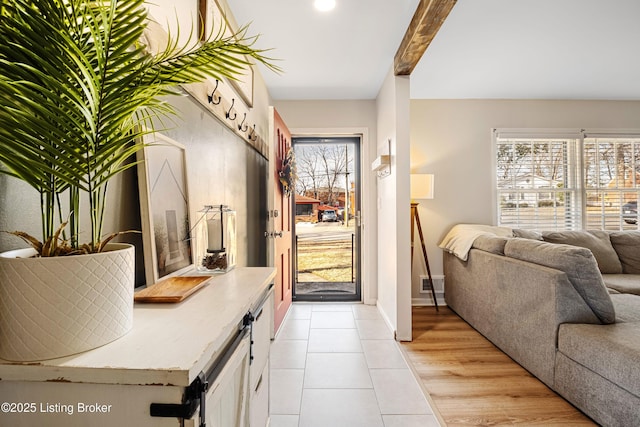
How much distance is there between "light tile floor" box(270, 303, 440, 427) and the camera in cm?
166

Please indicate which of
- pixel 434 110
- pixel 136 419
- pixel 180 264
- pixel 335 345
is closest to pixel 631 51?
pixel 434 110

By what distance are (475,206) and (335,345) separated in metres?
2.40

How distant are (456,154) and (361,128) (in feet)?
3.92

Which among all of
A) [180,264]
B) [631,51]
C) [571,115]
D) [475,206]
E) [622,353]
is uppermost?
[631,51]

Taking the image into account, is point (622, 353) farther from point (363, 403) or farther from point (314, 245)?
point (314, 245)

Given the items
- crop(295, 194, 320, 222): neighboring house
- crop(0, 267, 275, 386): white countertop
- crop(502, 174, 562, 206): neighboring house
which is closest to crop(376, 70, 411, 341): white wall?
crop(295, 194, 320, 222): neighboring house

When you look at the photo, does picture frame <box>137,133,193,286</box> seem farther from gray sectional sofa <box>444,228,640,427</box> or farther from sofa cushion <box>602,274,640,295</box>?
sofa cushion <box>602,274,640,295</box>

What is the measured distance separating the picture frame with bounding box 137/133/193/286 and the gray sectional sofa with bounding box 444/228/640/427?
2094mm

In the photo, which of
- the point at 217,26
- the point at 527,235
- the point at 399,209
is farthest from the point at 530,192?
the point at 217,26

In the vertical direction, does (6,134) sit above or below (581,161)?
below

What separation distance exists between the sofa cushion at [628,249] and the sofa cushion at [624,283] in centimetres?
21


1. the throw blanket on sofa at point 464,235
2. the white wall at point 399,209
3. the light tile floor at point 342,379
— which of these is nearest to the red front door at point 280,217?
the light tile floor at point 342,379

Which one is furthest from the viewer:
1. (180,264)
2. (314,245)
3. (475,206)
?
(314,245)

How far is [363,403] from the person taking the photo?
1778mm
